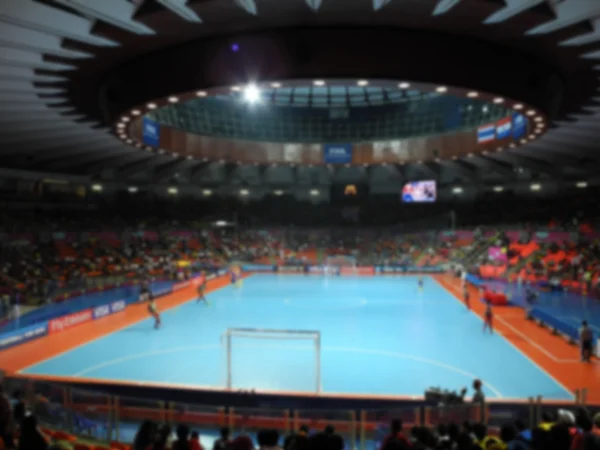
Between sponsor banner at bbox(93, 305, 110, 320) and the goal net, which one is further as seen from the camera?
sponsor banner at bbox(93, 305, 110, 320)

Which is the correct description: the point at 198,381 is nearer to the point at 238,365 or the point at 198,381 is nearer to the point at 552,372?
the point at 238,365

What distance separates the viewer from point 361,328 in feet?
75.9

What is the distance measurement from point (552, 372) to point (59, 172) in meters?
39.0

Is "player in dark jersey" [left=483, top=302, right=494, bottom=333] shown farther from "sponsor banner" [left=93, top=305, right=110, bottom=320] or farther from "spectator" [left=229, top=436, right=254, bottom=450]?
"sponsor banner" [left=93, top=305, right=110, bottom=320]

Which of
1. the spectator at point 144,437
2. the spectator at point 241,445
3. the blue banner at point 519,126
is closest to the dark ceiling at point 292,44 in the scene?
the blue banner at point 519,126

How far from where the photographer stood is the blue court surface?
14.5 metres

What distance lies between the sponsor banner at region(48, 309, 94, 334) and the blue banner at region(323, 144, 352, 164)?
932 inches

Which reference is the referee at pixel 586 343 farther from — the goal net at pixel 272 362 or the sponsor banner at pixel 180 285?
the sponsor banner at pixel 180 285

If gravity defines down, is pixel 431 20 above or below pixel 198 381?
above

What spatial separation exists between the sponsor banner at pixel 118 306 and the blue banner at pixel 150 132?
9199 mm

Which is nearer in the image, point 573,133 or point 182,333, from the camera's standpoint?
point 182,333

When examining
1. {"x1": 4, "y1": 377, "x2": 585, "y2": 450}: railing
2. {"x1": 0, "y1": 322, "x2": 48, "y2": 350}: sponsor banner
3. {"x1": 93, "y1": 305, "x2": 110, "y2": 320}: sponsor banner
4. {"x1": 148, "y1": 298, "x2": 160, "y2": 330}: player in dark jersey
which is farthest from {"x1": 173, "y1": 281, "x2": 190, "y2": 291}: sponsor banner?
{"x1": 4, "y1": 377, "x2": 585, "y2": 450}: railing

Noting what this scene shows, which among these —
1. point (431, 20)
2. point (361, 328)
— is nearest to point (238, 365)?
point (361, 328)

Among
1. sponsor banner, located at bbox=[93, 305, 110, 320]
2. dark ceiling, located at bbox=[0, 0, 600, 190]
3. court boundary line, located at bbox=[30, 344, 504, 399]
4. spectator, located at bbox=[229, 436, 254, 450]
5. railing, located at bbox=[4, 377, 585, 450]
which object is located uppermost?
dark ceiling, located at bbox=[0, 0, 600, 190]
